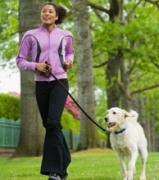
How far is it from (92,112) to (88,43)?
2.75 m

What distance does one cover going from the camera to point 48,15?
23.9 ft

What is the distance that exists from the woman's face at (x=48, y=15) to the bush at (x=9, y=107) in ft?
63.2

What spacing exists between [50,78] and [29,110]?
11105 millimetres

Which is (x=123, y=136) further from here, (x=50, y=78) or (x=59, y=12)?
(x=59, y=12)

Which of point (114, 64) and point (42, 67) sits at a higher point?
point (114, 64)

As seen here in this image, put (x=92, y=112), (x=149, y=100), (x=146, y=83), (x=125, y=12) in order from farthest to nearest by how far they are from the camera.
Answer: (x=149, y=100) → (x=146, y=83) → (x=125, y=12) → (x=92, y=112)

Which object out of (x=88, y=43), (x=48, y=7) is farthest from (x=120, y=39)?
(x=48, y=7)

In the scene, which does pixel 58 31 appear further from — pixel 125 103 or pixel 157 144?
pixel 157 144

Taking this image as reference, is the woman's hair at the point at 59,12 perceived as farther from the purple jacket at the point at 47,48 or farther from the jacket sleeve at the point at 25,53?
the jacket sleeve at the point at 25,53

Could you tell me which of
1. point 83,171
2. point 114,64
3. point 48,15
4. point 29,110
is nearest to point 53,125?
point 48,15

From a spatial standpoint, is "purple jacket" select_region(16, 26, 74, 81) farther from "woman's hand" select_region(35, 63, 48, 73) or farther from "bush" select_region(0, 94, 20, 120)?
"bush" select_region(0, 94, 20, 120)

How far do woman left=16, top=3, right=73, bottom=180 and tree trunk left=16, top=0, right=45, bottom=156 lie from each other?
34.9ft

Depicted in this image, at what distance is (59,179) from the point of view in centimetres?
705

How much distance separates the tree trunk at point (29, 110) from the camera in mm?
17883
